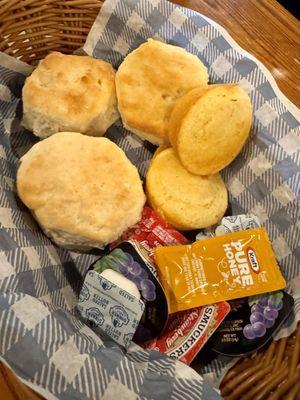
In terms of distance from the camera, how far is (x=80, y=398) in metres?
0.67

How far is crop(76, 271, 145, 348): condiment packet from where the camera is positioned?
2.79ft

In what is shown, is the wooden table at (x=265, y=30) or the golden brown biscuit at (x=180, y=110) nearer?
the golden brown biscuit at (x=180, y=110)

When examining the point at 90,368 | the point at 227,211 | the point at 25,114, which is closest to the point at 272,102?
the point at 227,211

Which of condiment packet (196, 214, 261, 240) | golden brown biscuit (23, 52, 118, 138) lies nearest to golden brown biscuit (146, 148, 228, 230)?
condiment packet (196, 214, 261, 240)

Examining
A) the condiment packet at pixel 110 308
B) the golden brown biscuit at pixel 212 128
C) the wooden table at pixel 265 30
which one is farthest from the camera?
the wooden table at pixel 265 30

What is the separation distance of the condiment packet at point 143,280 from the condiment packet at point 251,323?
0.37 ft

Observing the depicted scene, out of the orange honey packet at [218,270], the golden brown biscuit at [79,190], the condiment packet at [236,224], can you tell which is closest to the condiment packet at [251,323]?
the orange honey packet at [218,270]

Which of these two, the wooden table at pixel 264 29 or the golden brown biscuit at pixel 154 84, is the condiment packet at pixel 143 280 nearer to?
the golden brown biscuit at pixel 154 84

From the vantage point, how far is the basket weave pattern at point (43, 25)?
1045 mm

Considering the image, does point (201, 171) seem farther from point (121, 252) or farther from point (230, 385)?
point (230, 385)

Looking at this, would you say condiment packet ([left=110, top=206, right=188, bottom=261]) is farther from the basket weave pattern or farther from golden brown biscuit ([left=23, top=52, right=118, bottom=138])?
the basket weave pattern

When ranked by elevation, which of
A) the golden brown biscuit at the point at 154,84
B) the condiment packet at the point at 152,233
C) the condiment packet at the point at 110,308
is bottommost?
the condiment packet at the point at 110,308

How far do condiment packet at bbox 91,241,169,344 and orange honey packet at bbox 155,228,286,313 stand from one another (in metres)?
0.03

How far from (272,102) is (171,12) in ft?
1.05
